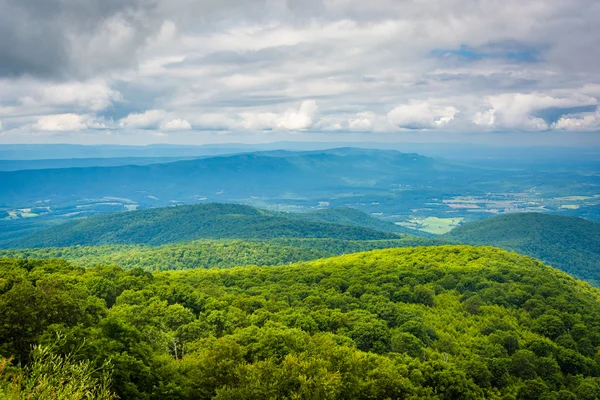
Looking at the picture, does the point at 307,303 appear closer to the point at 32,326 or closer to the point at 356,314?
the point at 356,314

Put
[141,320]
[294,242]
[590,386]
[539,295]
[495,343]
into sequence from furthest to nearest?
[294,242], [539,295], [495,343], [590,386], [141,320]

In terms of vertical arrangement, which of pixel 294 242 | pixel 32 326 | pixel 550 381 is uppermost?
pixel 32 326

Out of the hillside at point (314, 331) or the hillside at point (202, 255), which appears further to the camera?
the hillside at point (202, 255)

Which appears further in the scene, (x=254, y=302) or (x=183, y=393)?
(x=254, y=302)

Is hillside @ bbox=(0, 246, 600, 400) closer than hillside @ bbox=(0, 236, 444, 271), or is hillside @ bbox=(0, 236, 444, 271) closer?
hillside @ bbox=(0, 246, 600, 400)

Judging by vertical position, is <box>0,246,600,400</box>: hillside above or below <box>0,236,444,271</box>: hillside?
above

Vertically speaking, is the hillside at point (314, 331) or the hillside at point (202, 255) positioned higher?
the hillside at point (314, 331)

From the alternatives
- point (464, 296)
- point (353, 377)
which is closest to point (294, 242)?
point (464, 296)

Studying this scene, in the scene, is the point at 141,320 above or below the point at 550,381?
above
